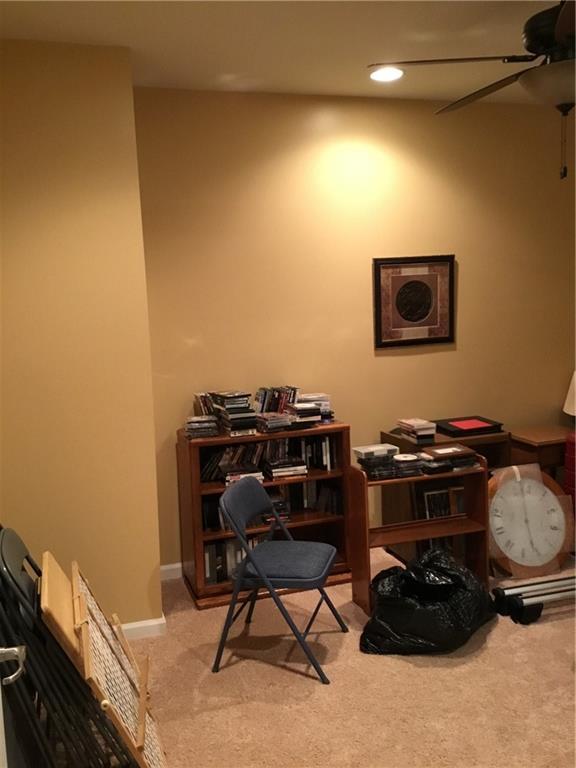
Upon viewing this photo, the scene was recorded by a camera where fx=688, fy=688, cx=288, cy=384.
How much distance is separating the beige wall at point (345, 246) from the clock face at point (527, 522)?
78cm

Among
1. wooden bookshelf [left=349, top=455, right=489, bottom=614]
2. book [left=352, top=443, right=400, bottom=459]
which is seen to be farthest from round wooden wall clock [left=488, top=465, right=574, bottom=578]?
book [left=352, top=443, right=400, bottom=459]

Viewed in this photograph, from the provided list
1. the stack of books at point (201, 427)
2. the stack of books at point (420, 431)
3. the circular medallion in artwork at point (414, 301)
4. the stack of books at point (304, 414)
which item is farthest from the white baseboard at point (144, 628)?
the circular medallion in artwork at point (414, 301)

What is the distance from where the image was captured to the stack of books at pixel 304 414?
365 centimetres

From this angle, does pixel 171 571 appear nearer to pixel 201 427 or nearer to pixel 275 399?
pixel 201 427

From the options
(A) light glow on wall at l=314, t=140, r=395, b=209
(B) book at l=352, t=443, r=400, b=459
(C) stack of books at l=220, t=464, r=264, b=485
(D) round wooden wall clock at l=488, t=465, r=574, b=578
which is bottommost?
(D) round wooden wall clock at l=488, t=465, r=574, b=578

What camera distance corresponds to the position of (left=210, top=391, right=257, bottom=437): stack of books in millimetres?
3525

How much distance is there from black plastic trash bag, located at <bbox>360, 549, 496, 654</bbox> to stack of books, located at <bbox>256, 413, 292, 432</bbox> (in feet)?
2.98

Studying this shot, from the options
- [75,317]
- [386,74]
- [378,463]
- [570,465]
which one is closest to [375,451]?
[378,463]

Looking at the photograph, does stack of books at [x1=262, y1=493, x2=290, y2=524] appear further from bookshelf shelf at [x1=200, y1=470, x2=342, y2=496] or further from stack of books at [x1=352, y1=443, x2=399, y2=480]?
stack of books at [x1=352, y1=443, x2=399, y2=480]

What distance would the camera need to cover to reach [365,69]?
3.43m

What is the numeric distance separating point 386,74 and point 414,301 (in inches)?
51.8

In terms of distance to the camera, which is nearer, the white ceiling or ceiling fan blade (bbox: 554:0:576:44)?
ceiling fan blade (bbox: 554:0:576:44)

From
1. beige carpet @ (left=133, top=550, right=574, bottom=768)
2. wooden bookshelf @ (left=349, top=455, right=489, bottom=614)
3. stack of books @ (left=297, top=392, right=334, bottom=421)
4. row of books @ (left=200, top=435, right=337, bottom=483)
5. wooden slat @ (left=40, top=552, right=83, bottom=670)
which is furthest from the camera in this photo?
stack of books @ (left=297, top=392, right=334, bottom=421)

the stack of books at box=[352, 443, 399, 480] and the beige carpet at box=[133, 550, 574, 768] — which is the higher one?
the stack of books at box=[352, 443, 399, 480]
